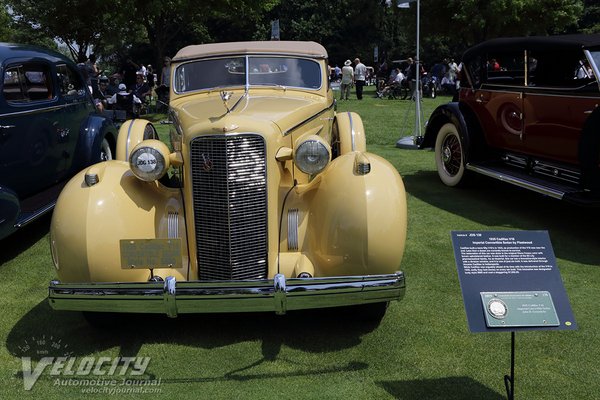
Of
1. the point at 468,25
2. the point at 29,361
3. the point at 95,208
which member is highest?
the point at 468,25

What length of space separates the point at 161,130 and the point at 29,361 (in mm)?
10092

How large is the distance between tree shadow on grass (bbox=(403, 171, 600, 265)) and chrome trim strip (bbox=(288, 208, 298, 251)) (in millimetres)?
2748

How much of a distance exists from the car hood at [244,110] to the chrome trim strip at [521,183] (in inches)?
98.5

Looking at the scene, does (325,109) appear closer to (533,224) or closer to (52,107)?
(533,224)

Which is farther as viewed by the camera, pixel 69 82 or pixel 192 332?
pixel 69 82

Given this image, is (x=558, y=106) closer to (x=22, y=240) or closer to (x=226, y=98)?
(x=226, y=98)

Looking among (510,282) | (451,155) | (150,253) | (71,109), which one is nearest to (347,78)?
(451,155)

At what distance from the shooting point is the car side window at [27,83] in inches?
214

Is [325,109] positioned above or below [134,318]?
above

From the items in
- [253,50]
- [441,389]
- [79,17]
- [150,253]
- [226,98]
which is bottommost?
[441,389]

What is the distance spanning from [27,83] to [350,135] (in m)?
3.50


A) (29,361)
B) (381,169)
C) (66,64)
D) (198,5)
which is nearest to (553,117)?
(381,169)

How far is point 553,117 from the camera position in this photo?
19.1 feet

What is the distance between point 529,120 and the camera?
→ 6223 mm
